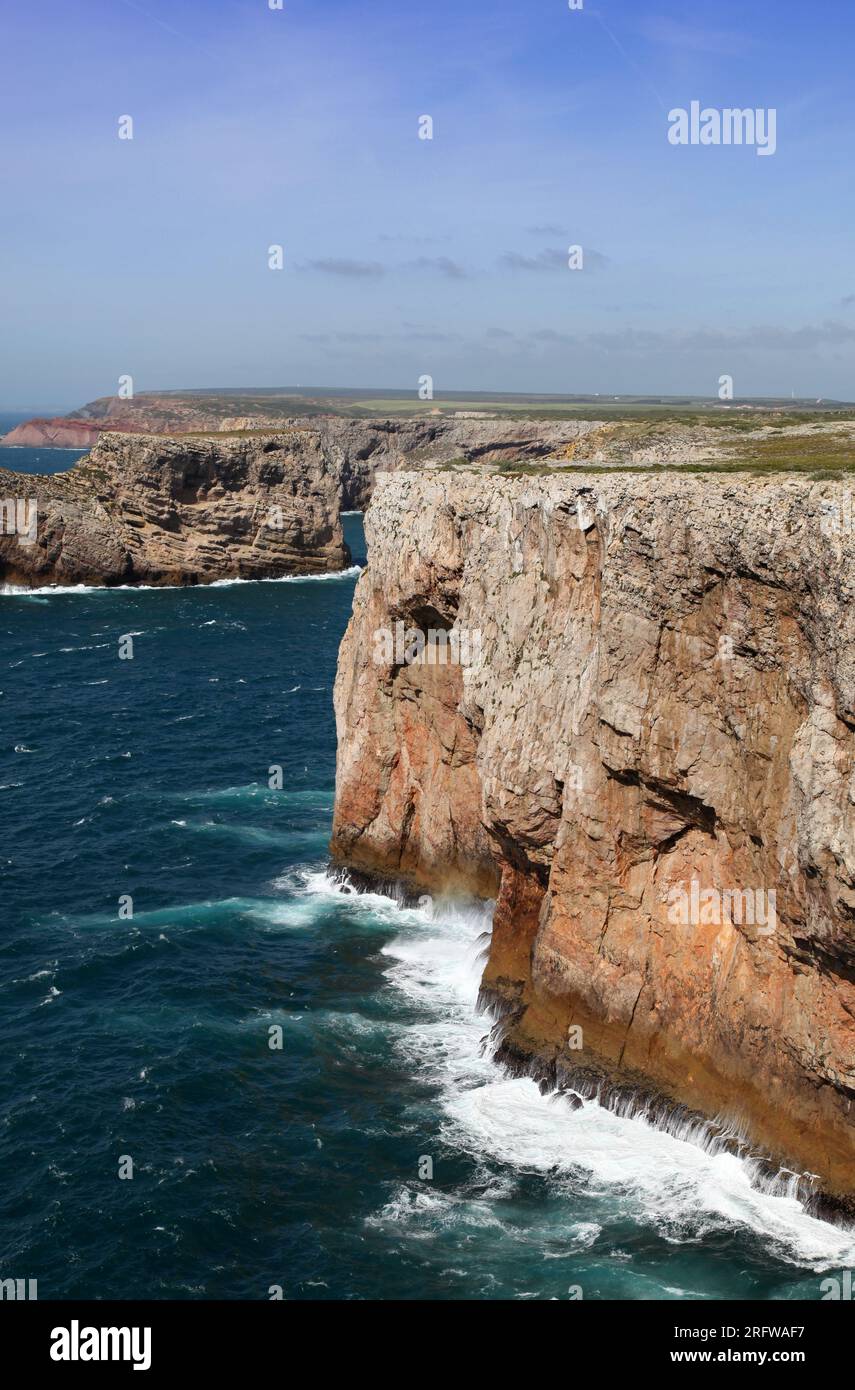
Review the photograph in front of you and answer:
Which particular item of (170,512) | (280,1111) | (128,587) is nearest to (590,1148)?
(280,1111)

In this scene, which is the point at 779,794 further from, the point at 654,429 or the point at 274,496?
the point at 274,496

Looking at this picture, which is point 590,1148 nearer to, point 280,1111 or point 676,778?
point 280,1111

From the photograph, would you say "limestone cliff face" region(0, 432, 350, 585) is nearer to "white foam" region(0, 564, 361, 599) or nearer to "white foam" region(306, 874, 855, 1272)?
"white foam" region(0, 564, 361, 599)

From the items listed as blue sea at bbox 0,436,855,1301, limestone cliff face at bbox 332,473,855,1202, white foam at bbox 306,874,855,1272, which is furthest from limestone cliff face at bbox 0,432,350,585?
white foam at bbox 306,874,855,1272

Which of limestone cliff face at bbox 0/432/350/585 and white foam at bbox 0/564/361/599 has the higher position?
limestone cliff face at bbox 0/432/350/585

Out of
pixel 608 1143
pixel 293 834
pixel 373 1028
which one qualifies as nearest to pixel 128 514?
pixel 293 834
